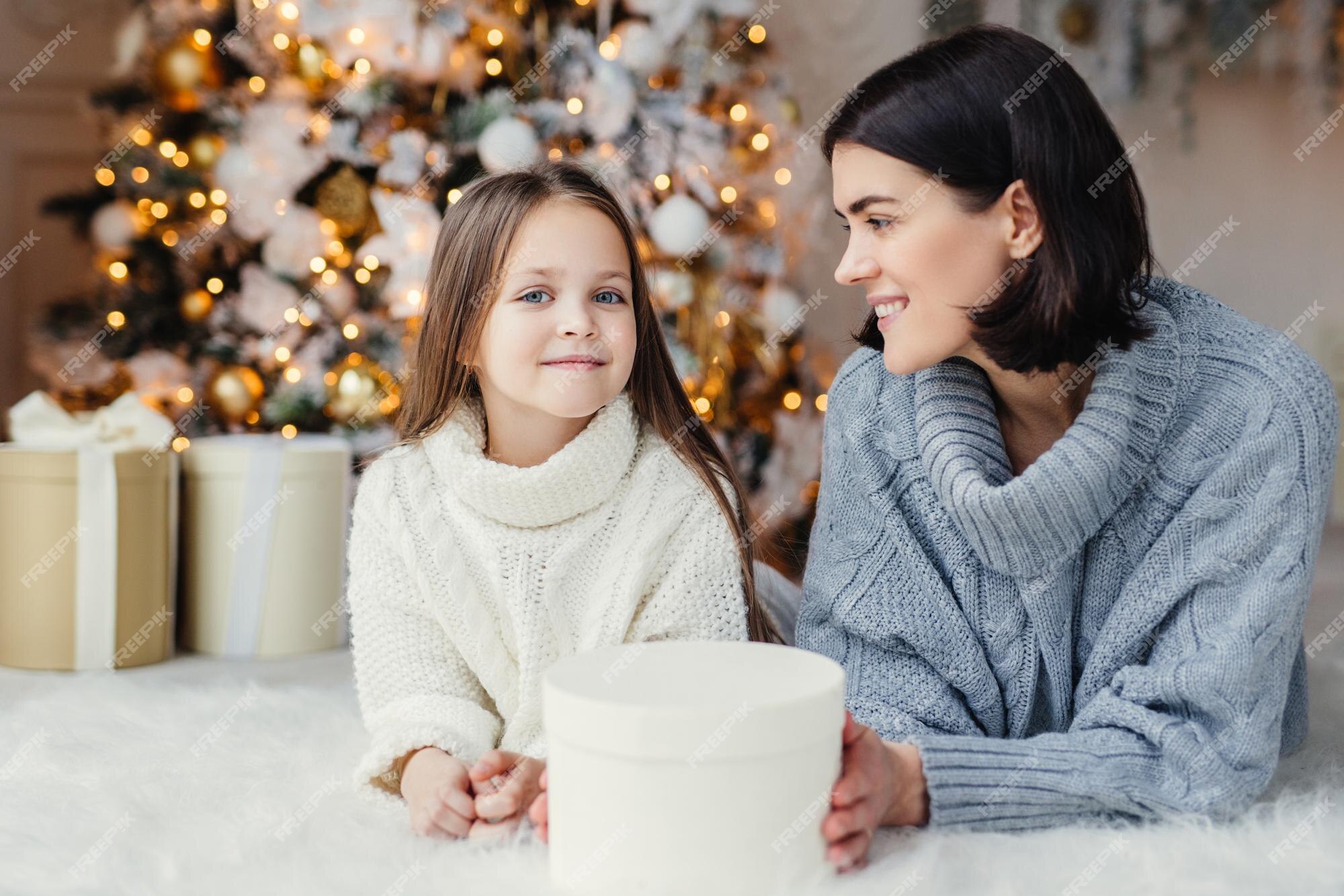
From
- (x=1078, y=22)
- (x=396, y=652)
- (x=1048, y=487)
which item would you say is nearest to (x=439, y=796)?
(x=396, y=652)

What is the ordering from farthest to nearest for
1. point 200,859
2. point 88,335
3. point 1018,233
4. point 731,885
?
point 88,335, point 1018,233, point 200,859, point 731,885

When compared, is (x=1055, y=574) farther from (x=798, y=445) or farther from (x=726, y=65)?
(x=726, y=65)

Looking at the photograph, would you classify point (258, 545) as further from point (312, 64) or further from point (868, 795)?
point (868, 795)

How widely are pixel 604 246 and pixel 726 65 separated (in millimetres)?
1279

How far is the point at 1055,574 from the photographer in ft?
3.62

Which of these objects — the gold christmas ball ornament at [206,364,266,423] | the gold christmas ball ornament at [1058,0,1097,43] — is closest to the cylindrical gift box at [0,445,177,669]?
the gold christmas ball ornament at [206,364,266,423]

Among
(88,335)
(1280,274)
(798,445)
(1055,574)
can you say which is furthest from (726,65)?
(1055,574)

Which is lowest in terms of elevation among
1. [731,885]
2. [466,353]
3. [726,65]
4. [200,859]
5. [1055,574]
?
[200,859]

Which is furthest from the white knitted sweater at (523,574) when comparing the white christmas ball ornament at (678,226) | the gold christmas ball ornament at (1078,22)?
the gold christmas ball ornament at (1078,22)

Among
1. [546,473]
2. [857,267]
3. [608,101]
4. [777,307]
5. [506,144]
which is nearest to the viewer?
[857,267]

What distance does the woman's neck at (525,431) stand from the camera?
1290 mm

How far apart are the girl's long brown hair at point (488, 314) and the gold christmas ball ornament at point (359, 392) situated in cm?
85

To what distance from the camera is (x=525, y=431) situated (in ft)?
4.26

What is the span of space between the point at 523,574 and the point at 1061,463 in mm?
543
